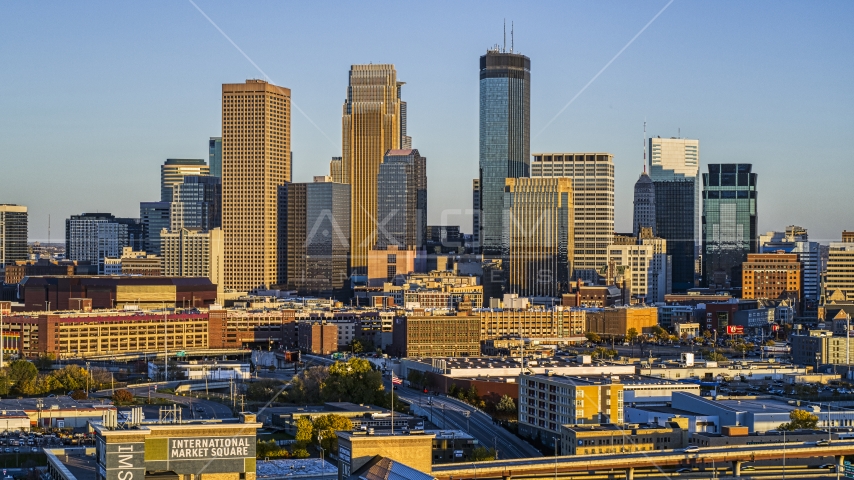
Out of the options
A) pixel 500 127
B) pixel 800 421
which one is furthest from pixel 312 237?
pixel 800 421

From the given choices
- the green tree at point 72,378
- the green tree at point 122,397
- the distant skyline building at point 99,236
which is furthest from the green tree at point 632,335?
the distant skyline building at point 99,236

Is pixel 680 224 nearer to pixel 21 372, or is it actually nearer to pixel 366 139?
pixel 366 139

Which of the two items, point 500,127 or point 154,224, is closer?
point 500,127

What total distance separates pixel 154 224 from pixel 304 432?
92.3 meters

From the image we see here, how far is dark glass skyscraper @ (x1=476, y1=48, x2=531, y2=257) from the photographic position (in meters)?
114

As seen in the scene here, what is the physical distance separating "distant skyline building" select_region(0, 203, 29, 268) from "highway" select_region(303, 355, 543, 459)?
81.3m

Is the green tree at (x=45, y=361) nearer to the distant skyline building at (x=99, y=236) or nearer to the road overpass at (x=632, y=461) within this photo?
the road overpass at (x=632, y=461)

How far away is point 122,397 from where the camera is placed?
151 feet

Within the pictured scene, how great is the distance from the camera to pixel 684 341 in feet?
251

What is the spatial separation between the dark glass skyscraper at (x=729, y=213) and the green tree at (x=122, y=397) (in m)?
80.3

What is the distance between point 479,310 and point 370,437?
5292 cm

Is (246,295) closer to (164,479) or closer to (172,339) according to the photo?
(172,339)

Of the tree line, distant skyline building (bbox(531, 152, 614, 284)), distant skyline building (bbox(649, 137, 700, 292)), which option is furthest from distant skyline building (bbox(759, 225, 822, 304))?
the tree line

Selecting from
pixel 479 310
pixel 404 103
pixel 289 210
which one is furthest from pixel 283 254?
pixel 479 310
